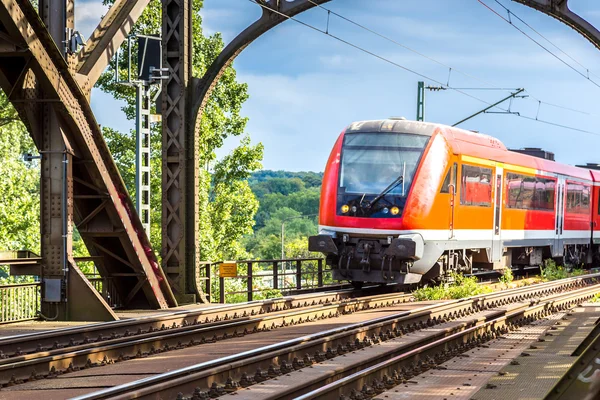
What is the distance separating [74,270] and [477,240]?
10.2 meters

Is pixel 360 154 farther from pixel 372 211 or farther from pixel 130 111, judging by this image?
pixel 130 111

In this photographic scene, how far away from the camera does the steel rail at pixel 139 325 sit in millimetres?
11336

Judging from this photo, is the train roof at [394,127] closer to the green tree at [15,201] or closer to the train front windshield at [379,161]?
the train front windshield at [379,161]

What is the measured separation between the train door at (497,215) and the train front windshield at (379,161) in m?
3.97

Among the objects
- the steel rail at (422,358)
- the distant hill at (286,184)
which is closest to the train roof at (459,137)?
the steel rail at (422,358)

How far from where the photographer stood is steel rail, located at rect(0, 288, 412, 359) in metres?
11.3

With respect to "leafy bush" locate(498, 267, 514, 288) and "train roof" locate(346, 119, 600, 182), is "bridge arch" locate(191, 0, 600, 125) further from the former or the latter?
"leafy bush" locate(498, 267, 514, 288)

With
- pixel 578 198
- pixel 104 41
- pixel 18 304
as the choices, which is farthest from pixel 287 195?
pixel 18 304

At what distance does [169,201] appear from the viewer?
719 inches

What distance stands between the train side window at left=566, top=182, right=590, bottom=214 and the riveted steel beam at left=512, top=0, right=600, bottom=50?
11078 mm

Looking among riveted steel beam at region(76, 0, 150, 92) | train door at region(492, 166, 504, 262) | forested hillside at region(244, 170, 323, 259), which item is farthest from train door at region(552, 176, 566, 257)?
forested hillside at region(244, 170, 323, 259)

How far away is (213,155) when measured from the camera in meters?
41.8

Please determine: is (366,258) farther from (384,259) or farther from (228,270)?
(228,270)

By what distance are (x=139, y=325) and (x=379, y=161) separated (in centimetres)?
702
